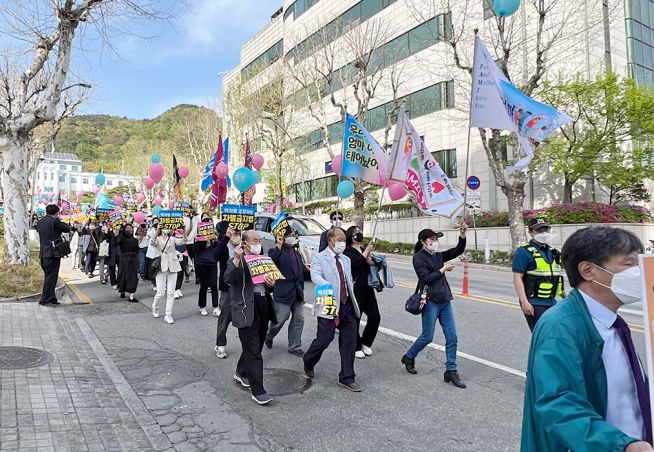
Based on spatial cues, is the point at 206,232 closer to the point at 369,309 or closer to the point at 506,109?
the point at 369,309

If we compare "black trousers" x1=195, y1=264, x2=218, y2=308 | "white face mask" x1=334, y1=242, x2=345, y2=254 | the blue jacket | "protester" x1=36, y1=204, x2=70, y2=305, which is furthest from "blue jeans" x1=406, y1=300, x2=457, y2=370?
"protester" x1=36, y1=204, x2=70, y2=305

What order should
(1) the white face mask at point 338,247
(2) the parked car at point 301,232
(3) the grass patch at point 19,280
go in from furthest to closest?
(2) the parked car at point 301,232, (3) the grass patch at point 19,280, (1) the white face mask at point 338,247

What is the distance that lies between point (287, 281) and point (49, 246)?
5.58 metres

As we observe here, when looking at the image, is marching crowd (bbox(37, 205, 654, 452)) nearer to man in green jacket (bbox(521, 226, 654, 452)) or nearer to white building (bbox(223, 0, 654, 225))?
man in green jacket (bbox(521, 226, 654, 452))

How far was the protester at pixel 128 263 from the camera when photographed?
10.9 meters

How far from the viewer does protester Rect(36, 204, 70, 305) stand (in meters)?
9.42

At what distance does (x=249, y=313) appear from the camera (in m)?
5.23

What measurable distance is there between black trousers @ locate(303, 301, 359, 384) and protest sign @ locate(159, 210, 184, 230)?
5.00 meters

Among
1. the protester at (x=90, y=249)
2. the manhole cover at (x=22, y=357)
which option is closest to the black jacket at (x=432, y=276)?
the manhole cover at (x=22, y=357)

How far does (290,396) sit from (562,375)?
12.5 feet

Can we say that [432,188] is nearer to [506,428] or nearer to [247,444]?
[506,428]

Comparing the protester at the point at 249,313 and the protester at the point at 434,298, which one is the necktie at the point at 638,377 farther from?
the protester at the point at 249,313

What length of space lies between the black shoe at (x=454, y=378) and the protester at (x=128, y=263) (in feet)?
25.5

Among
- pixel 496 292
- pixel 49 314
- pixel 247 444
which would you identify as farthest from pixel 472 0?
pixel 247 444
